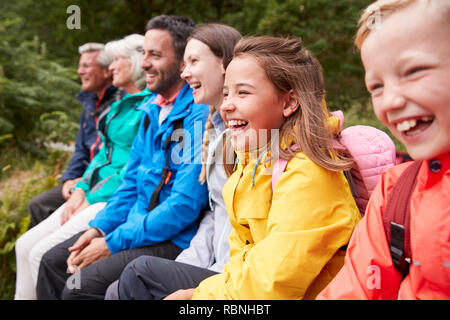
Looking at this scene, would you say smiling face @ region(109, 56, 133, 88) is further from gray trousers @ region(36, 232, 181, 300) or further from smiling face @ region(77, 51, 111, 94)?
gray trousers @ region(36, 232, 181, 300)

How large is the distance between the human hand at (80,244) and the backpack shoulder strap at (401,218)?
228cm

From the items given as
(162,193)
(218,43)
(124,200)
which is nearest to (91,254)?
(124,200)

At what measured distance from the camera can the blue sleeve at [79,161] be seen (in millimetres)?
4516

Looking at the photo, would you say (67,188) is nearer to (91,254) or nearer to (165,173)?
(91,254)

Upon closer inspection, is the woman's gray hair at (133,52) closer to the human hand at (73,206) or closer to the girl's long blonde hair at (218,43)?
the human hand at (73,206)

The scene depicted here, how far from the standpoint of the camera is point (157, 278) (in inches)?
88.0

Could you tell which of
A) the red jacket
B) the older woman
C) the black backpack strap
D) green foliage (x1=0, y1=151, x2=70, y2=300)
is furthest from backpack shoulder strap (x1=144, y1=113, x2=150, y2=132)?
the red jacket

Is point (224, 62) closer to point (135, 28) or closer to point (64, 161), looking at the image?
point (64, 161)

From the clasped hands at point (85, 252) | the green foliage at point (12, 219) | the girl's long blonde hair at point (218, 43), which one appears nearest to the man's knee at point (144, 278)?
the girl's long blonde hair at point (218, 43)

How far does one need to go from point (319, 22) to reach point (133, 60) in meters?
3.66

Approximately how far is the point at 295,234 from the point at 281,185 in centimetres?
23

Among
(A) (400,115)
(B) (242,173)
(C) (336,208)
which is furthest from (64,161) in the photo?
(A) (400,115)

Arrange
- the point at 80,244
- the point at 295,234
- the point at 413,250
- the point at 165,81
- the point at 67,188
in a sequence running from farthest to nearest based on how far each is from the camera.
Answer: the point at 67,188
the point at 165,81
the point at 80,244
the point at 295,234
the point at 413,250

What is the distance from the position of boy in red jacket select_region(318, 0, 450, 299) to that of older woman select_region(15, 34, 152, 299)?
271 centimetres
